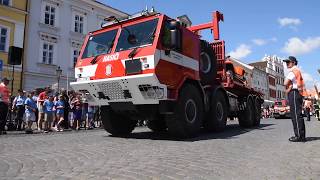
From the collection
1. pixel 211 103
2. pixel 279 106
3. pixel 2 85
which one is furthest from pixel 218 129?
pixel 279 106

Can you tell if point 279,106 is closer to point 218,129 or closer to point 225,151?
point 218,129

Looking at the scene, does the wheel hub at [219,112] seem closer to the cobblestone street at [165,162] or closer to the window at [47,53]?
the cobblestone street at [165,162]

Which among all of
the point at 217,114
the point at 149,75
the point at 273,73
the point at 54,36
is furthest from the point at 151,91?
the point at 273,73

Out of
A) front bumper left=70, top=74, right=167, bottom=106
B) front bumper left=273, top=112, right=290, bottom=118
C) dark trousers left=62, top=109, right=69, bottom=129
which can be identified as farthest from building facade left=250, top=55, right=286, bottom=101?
front bumper left=70, top=74, right=167, bottom=106

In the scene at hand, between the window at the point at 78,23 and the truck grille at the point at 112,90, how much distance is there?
24.4m

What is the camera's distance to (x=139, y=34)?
27.1ft

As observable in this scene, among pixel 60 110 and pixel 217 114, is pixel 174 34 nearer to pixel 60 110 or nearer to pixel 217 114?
pixel 217 114

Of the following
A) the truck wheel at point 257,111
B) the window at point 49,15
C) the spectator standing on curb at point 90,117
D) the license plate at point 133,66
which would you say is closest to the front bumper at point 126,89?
the license plate at point 133,66

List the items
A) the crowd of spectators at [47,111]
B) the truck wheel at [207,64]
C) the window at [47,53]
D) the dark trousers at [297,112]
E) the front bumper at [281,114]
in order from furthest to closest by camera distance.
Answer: the front bumper at [281,114]
the window at [47,53]
the crowd of spectators at [47,111]
the truck wheel at [207,64]
the dark trousers at [297,112]

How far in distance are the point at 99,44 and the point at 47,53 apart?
2118 centimetres

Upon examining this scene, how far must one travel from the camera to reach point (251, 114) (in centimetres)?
1341

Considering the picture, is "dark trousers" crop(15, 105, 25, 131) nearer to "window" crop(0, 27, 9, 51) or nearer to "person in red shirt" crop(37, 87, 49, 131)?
"person in red shirt" crop(37, 87, 49, 131)

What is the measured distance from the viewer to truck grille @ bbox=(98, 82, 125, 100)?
8.17 metres

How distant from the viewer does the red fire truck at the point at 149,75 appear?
780 cm
